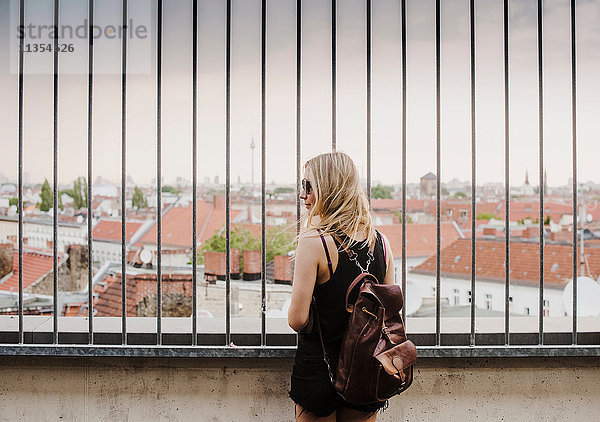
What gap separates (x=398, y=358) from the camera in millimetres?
A: 1490

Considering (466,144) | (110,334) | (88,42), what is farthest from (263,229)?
(88,42)

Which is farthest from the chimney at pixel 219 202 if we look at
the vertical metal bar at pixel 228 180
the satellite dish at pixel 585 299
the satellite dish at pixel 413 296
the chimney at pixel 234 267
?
the satellite dish at pixel 585 299

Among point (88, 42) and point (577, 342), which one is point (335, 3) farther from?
point (577, 342)

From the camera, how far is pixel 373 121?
2092mm

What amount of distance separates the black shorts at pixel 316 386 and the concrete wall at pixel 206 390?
1.65 feet

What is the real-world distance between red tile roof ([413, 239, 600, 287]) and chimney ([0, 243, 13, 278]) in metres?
2.26

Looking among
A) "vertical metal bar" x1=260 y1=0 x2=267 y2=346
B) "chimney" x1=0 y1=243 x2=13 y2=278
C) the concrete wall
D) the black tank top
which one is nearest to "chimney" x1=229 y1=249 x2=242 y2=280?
"vertical metal bar" x1=260 y1=0 x2=267 y2=346

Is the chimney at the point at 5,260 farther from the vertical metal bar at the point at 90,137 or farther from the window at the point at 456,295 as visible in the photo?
the window at the point at 456,295

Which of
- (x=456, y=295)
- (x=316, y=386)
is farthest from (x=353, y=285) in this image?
(x=456, y=295)

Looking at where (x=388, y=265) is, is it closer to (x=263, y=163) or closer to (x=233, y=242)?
(x=263, y=163)

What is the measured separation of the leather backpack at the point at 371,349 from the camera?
146 cm

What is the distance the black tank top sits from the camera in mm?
1506

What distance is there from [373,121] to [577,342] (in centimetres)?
120

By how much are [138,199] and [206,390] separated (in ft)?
8.41
